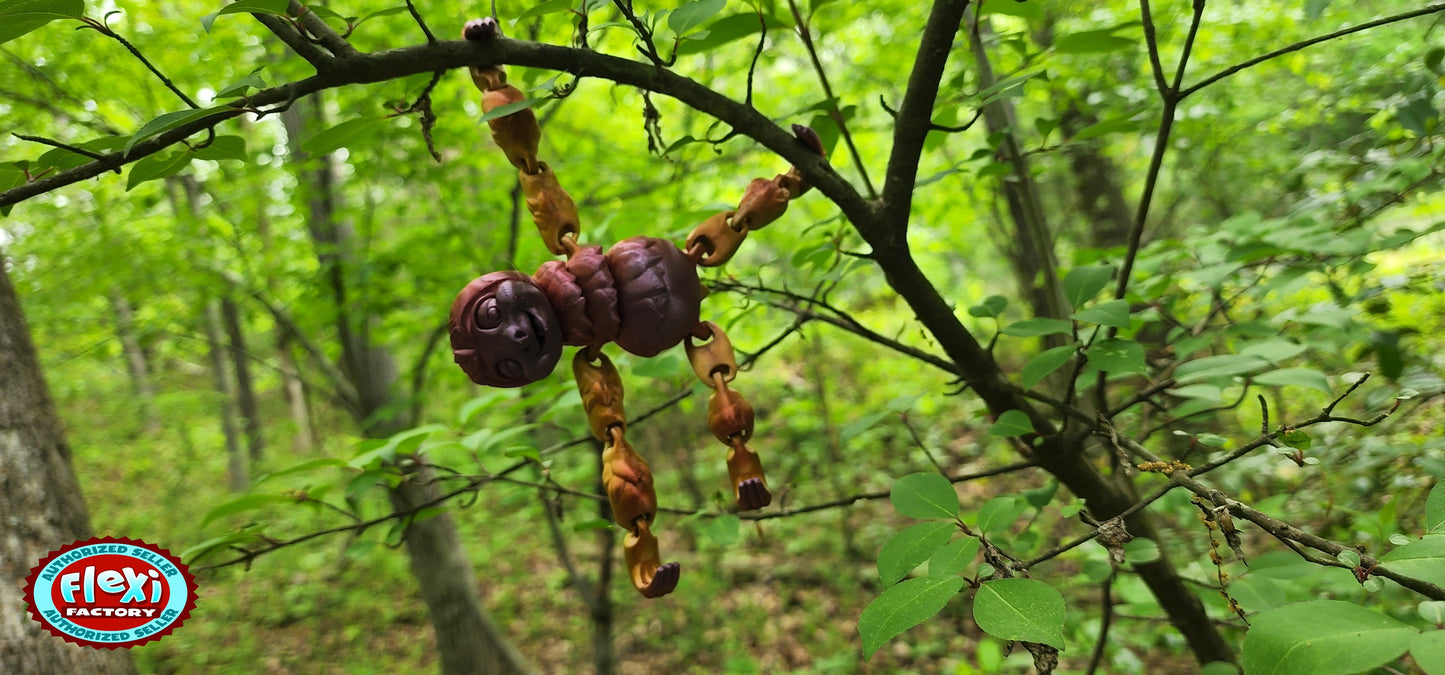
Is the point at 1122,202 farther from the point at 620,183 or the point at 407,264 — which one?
the point at 407,264

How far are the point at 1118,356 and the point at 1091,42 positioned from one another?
37cm

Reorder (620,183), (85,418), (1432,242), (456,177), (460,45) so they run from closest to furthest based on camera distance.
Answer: (460,45) < (456,177) < (620,183) < (1432,242) < (85,418)

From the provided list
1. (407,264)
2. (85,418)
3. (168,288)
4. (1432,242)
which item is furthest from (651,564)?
(85,418)

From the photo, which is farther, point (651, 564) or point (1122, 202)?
point (1122, 202)

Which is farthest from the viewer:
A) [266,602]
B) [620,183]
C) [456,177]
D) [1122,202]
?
[266,602]

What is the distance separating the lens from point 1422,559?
443 millimetres

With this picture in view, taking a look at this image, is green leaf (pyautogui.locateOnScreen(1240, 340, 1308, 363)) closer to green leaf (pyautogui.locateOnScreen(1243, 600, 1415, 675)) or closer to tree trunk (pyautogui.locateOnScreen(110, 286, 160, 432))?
green leaf (pyautogui.locateOnScreen(1243, 600, 1415, 675))

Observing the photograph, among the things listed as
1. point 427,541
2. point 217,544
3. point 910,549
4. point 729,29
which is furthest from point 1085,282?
point 427,541

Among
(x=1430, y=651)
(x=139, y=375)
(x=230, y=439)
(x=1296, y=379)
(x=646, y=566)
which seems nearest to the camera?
(x=1430, y=651)

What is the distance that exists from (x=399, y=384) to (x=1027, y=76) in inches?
100

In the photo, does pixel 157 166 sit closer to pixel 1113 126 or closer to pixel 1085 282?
pixel 1085 282

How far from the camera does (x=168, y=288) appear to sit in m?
2.69

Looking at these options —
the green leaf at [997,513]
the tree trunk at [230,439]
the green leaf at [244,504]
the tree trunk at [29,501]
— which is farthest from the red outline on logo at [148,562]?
the tree trunk at [230,439]

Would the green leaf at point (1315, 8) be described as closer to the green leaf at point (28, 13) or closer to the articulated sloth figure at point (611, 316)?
the articulated sloth figure at point (611, 316)
